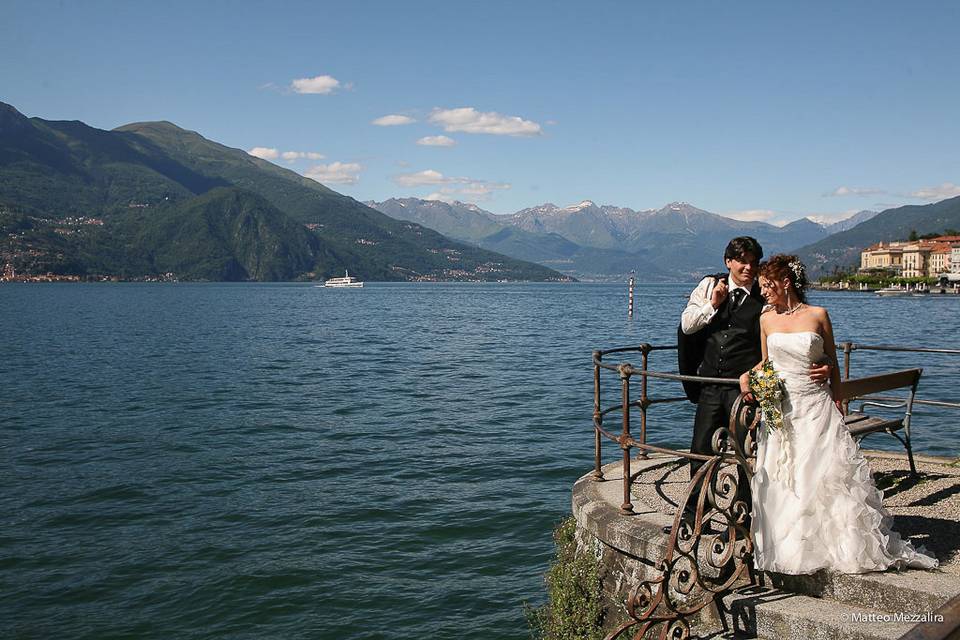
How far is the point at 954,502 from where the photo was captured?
6.53 m

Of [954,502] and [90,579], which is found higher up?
[954,502]

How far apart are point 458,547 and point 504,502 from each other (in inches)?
81.4

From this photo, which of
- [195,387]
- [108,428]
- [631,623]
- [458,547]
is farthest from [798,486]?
[195,387]

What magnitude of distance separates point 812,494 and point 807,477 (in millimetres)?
113

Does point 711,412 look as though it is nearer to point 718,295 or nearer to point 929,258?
point 718,295

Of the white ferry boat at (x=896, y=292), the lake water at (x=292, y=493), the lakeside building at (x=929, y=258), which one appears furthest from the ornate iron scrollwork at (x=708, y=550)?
the lakeside building at (x=929, y=258)

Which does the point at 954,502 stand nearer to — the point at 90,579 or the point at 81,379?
the point at 90,579

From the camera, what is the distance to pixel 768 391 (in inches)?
195

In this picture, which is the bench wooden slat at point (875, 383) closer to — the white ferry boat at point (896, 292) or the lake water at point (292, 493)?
the lake water at point (292, 493)

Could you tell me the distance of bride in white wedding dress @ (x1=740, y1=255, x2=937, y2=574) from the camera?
4816mm

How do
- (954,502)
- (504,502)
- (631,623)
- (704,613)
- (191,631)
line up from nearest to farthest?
(631,623) → (704,613) → (954,502) → (191,631) → (504,502)

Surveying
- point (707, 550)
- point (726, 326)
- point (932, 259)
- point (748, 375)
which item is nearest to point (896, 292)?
point (932, 259)

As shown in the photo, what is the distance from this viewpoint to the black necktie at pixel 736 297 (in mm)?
5668

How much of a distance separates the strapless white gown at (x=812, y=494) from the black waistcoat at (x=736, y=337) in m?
0.52
